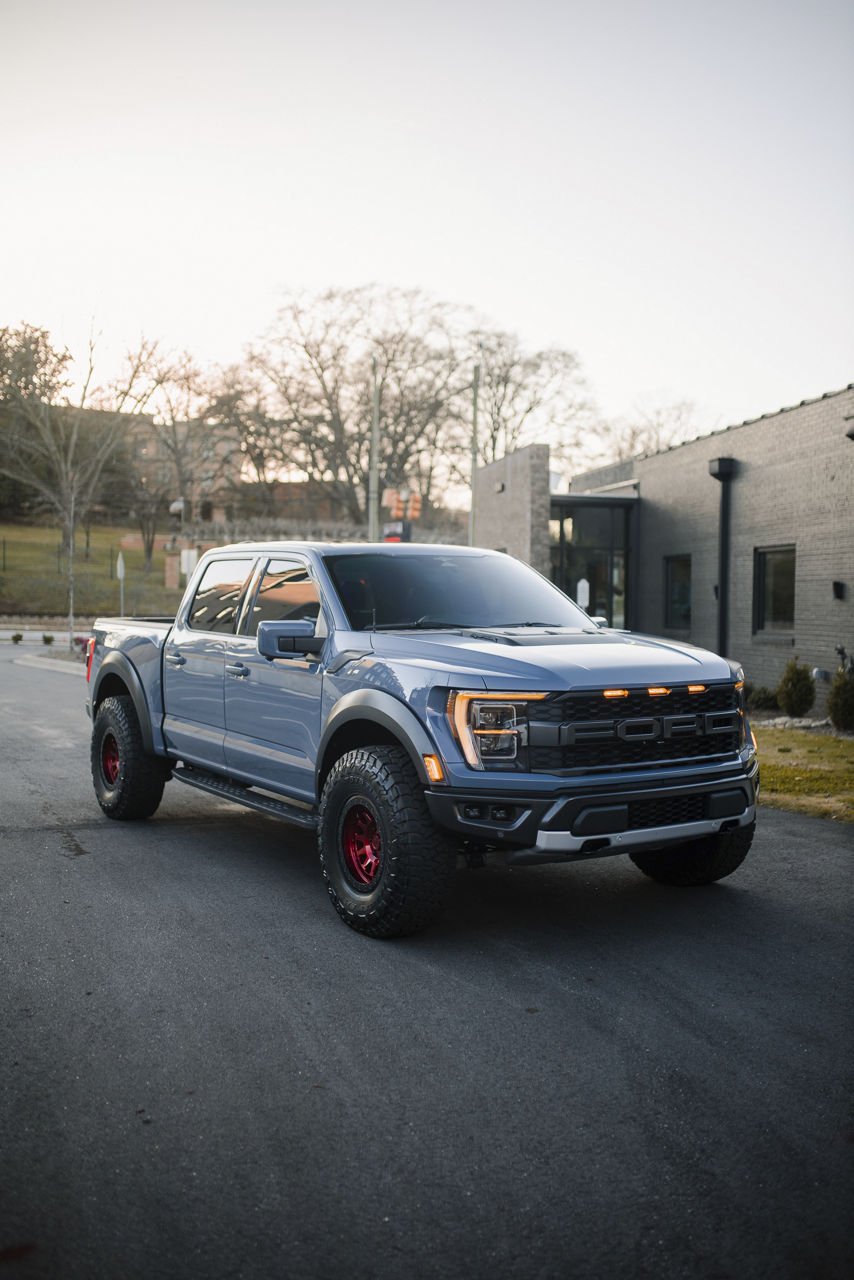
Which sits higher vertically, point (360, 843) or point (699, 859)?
point (360, 843)

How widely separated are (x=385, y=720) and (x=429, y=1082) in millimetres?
Answer: 1924

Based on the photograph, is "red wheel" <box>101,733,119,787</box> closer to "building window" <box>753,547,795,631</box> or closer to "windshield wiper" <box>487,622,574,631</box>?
"windshield wiper" <box>487,622,574,631</box>

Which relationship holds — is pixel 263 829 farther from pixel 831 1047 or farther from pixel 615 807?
pixel 831 1047

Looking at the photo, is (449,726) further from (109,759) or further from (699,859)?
(109,759)

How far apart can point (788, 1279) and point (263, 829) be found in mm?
5895

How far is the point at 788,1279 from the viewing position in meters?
2.71

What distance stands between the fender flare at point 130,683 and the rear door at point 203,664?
0.23 metres

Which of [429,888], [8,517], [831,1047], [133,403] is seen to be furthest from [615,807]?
[8,517]

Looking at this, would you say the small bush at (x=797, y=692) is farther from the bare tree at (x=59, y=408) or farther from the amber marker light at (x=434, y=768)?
the bare tree at (x=59, y=408)

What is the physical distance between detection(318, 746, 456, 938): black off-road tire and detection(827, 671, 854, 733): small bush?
32.8 feet

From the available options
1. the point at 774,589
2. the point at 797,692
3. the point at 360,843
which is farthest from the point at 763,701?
the point at 360,843

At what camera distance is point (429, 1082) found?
379 cm

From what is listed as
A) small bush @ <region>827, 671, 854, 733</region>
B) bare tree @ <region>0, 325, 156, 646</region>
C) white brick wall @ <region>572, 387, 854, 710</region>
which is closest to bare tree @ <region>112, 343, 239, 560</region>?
bare tree @ <region>0, 325, 156, 646</region>

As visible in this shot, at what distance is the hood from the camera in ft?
16.7
